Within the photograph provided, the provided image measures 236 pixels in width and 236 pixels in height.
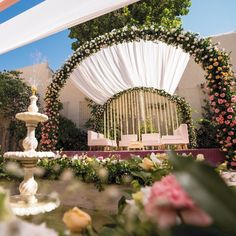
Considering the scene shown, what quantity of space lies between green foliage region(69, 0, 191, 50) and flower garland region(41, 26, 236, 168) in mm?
3795

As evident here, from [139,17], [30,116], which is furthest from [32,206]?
[139,17]

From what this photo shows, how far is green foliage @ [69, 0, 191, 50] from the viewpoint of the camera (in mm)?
9047

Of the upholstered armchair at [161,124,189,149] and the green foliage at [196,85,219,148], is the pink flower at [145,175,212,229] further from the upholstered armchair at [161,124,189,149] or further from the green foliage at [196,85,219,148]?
the green foliage at [196,85,219,148]

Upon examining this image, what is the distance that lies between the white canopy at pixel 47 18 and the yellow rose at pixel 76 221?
8.93 feet

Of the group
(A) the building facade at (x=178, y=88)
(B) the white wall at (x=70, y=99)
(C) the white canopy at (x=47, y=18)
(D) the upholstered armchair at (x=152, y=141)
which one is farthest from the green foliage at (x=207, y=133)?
(C) the white canopy at (x=47, y=18)

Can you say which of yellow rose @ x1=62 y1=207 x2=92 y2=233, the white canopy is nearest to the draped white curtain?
the white canopy

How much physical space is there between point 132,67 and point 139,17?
143 inches

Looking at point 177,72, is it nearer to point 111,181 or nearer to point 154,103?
point 154,103

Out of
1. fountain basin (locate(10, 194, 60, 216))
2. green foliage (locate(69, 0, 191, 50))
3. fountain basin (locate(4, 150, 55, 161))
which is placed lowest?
fountain basin (locate(10, 194, 60, 216))

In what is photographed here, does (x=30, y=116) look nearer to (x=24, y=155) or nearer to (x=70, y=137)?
(x=24, y=155)

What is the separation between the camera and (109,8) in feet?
9.22

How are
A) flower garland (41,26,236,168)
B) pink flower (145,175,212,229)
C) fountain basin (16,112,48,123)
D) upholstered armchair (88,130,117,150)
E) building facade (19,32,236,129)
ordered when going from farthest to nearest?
building facade (19,32,236,129) → upholstered armchair (88,130,117,150) → flower garland (41,26,236,168) → fountain basin (16,112,48,123) → pink flower (145,175,212,229)

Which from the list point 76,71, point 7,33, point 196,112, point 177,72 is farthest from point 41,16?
point 196,112

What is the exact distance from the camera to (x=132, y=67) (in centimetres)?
671
